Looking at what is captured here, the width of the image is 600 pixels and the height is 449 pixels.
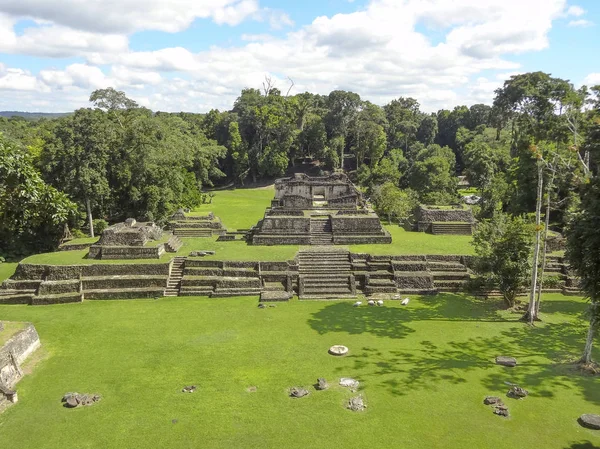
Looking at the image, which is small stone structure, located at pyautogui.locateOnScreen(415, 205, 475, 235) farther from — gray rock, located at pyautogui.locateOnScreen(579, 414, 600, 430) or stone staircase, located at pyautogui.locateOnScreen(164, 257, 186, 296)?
gray rock, located at pyautogui.locateOnScreen(579, 414, 600, 430)

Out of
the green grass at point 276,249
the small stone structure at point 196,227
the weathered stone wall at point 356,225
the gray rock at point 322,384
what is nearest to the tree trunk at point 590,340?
the gray rock at point 322,384

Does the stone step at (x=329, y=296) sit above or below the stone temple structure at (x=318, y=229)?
below

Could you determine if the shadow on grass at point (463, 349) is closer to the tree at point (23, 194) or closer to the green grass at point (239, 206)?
the tree at point (23, 194)

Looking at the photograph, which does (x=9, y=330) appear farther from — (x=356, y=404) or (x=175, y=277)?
(x=356, y=404)

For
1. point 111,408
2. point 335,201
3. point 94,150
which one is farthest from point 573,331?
point 94,150

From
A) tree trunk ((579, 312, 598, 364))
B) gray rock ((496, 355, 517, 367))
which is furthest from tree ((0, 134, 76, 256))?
tree trunk ((579, 312, 598, 364))

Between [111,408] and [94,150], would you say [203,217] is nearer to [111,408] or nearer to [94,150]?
[94,150]

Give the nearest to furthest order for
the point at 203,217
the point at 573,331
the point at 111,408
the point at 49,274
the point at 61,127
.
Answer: the point at 111,408 < the point at 573,331 < the point at 49,274 < the point at 61,127 < the point at 203,217
